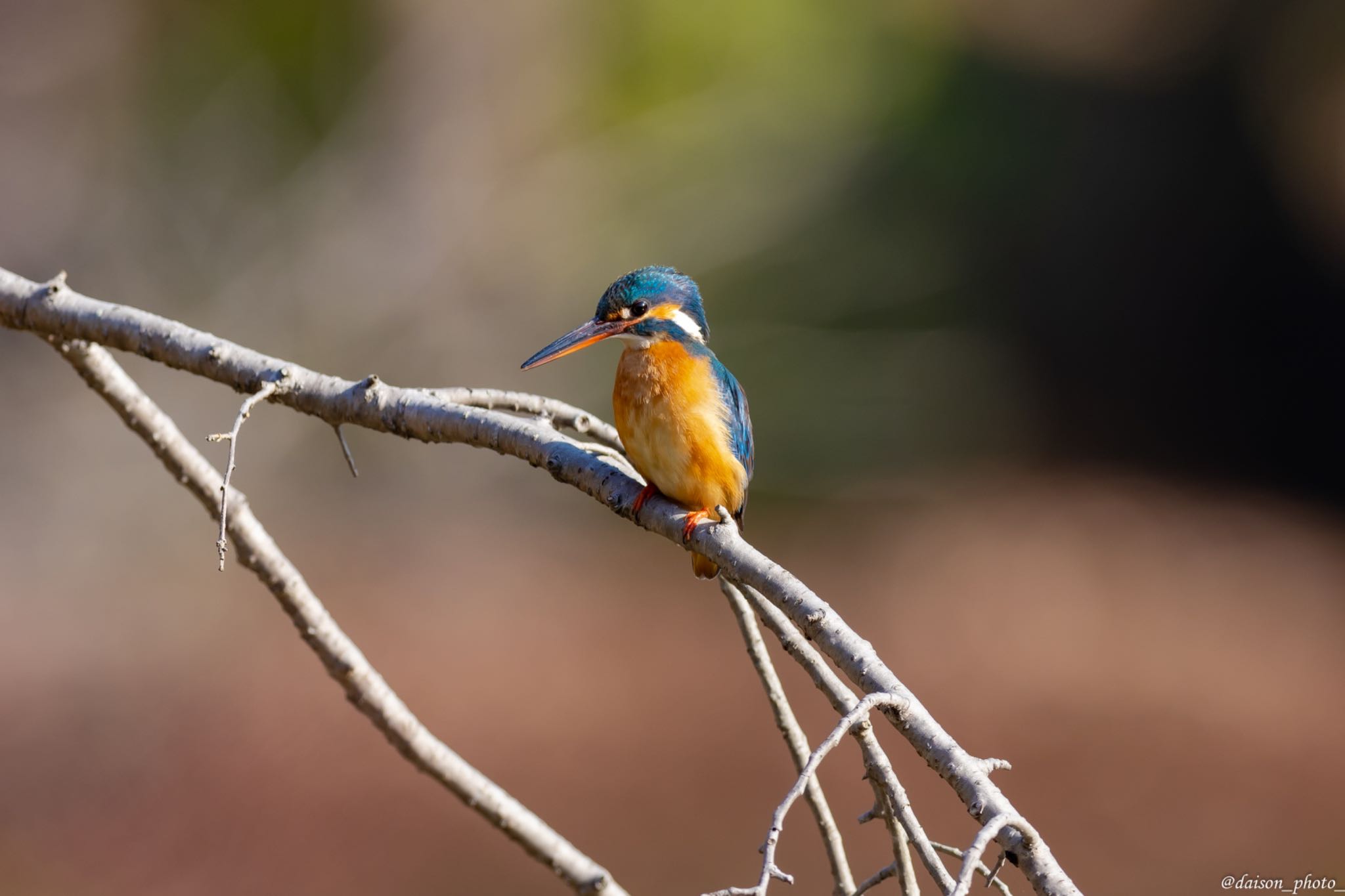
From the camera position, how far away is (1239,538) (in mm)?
8461

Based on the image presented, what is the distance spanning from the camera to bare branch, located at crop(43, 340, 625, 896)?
1.54m

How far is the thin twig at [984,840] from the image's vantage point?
831 millimetres

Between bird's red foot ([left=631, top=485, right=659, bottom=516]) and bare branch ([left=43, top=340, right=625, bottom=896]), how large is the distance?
1.25 ft

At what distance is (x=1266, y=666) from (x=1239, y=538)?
1.76m

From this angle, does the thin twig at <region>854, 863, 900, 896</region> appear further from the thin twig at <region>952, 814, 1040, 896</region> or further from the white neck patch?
the white neck patch

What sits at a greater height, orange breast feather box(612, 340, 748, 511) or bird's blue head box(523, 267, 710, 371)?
bird's blue head box(523, 267, 710, 371)

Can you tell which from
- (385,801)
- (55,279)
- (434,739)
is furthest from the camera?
(385,801)

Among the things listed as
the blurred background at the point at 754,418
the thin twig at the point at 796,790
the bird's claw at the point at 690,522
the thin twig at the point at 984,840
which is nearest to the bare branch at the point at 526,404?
the bird's claw at the point at 690,522

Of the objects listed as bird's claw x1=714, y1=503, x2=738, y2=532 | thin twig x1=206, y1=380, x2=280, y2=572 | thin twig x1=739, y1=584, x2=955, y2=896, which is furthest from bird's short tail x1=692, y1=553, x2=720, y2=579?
thin twig x1=206, y1=380, x2=280, y2=572

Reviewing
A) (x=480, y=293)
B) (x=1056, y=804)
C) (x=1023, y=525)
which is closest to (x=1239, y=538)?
(x=1023, y=525)

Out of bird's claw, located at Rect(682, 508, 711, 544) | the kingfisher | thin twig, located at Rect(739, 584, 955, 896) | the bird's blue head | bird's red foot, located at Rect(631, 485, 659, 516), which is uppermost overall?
the bird's blue head

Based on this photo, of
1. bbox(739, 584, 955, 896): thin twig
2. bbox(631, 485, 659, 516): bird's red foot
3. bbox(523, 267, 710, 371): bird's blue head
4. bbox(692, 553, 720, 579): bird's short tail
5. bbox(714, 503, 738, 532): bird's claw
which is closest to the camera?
bbox(739, 584, 955, 896): thin twig

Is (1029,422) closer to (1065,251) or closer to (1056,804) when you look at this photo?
(1065,251)

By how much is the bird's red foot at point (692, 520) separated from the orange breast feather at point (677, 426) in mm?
145
